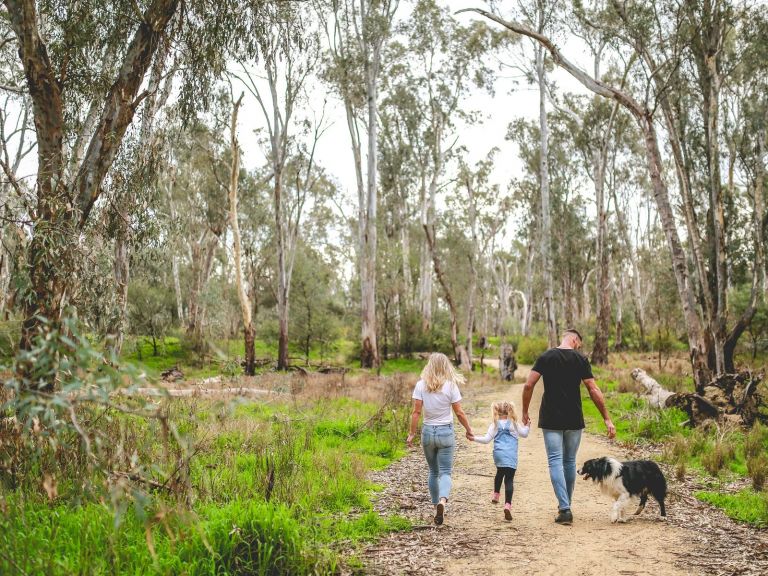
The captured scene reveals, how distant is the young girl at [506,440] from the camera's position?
5773 millimetres

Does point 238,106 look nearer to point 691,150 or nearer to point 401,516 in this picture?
point 691,150

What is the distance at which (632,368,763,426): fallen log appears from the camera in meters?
9.70

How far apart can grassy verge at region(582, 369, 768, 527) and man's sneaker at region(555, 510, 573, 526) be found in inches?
63.5

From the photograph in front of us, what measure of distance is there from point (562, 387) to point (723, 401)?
6.41 m

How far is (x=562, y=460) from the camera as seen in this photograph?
573cm

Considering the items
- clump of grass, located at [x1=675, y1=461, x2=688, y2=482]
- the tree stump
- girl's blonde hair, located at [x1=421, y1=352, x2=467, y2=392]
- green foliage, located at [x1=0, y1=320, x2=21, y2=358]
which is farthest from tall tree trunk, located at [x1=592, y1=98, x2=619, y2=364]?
green foliage, located at [x1=0, y1=320, x2=21, y2=358]

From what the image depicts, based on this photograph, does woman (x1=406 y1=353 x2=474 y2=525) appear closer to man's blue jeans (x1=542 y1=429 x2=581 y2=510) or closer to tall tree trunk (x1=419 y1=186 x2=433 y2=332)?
man's blue jeans (x1=542 y1=429 x2=581 y2=510)

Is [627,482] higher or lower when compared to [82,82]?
lower

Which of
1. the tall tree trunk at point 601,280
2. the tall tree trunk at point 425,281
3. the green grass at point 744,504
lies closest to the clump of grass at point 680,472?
the green grass at point 744,504

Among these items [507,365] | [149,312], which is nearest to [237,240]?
[507,365]

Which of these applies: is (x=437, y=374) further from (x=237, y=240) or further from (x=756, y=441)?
(x=237, y=240)

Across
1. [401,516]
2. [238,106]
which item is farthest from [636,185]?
[401,516]

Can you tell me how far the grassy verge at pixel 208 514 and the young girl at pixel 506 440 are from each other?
1.12 m

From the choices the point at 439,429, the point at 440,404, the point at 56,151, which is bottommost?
the point at 439,429
